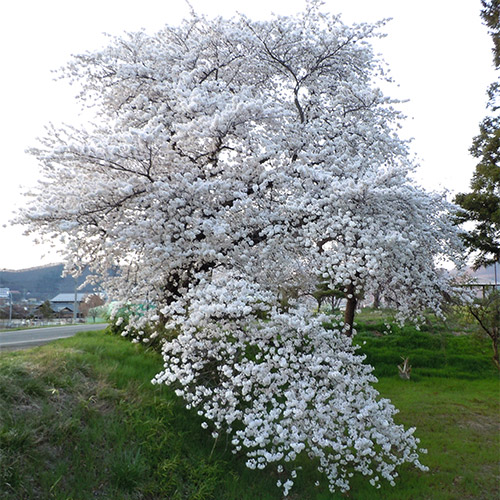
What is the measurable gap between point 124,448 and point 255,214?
14.7 feet

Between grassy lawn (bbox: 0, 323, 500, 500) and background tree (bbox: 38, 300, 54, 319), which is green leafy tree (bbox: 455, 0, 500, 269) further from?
background tree (bbox: 38, 300, 54, 319)

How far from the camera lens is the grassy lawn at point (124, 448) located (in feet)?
17.4

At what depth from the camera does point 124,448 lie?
235 inches

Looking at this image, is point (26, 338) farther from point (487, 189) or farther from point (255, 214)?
point (487, 189)

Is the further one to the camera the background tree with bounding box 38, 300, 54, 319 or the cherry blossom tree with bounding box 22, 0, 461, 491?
the background tree with bounding box 38, 300, 54, 319

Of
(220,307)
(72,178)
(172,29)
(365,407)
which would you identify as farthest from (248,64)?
(365,407)

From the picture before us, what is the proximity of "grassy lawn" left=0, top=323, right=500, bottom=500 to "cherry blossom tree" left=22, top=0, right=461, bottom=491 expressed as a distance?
0.53m

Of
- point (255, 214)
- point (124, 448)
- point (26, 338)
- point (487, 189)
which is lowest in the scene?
point (124, 448)

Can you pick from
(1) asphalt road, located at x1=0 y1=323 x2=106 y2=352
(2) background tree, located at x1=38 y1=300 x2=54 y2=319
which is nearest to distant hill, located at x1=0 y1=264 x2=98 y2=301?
(1) asphalt road, located at x1=0 y1=323 x2=106 y2=352

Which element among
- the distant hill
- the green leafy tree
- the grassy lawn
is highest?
the green leafy tree

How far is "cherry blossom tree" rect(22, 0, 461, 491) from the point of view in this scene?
6270mm

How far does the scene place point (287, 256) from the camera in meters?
8.34

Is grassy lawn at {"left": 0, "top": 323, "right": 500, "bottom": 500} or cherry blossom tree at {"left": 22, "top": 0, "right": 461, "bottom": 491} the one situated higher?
cherry blossom tree at {"left": 22, "top": 0, "right": 461, "bottom": 491}

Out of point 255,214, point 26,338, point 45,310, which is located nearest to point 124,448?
point 255,214
